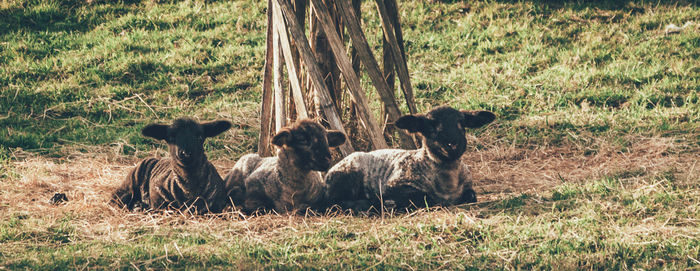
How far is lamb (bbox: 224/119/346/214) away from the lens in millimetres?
5508

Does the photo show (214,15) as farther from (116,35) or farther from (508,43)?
(508,43)

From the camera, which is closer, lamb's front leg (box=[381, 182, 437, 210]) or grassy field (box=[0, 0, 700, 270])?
grassy field (box=[0, 0, 700, 270])

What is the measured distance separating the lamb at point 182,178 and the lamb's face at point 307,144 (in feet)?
2.12

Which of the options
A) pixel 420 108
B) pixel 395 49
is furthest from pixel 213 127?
pixel 420 108

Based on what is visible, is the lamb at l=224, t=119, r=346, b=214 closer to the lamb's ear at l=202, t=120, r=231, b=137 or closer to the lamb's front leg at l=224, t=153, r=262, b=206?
the lamb's front leg at l=224, t=153, r=262, b=206

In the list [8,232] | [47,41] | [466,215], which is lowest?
[466,215]

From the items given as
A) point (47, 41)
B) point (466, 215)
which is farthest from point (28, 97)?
point (466, 215)

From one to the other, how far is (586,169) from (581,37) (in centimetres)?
500

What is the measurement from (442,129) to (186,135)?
2132 mm

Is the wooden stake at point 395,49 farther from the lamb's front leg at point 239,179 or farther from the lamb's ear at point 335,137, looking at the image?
the lamb's front leg at point 239,179

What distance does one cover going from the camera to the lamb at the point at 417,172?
219 inches

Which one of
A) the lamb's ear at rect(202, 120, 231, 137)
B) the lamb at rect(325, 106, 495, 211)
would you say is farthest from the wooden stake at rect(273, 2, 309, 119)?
the lamb's ear at rect(202, 120, 231, 137)

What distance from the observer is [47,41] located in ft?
39.4

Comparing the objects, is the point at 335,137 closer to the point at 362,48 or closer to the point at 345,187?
the point at 345,187
